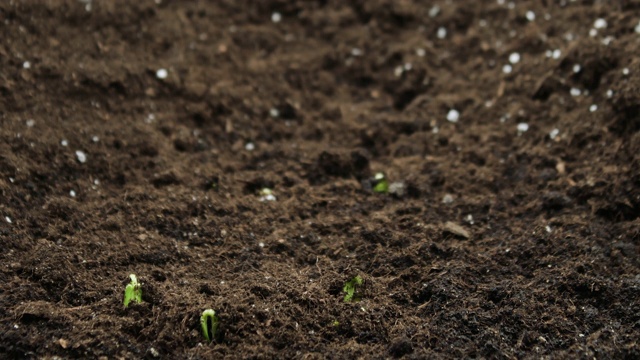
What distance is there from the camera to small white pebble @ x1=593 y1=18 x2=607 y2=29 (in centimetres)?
327

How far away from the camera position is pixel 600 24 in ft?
10.8

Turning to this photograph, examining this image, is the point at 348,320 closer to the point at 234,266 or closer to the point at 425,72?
the point at 234,266

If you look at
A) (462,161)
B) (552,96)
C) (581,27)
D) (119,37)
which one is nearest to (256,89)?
(119,37)

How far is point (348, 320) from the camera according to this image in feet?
7.48

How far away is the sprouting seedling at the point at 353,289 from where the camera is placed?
2.38 meters

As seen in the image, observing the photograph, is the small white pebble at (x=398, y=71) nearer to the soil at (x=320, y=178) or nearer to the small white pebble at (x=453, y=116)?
the soil at (x=320, y=178)

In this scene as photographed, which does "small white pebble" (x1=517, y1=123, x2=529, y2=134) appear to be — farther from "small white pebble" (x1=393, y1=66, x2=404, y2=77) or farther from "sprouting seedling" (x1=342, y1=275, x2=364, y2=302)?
"sprouting seedling" (x1=342, y1=275, x2=364, y2=302)

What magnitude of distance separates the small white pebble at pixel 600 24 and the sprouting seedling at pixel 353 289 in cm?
197

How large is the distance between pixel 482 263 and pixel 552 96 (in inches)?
44.3

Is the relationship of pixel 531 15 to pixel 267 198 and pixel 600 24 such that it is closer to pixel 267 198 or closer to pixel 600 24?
pixel 600 24

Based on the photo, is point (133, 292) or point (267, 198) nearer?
point (133, 292)

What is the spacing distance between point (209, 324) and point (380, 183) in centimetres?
109

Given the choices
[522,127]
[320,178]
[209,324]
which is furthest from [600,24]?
[209,324]

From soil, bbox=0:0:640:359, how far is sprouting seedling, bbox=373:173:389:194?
0.03 m
